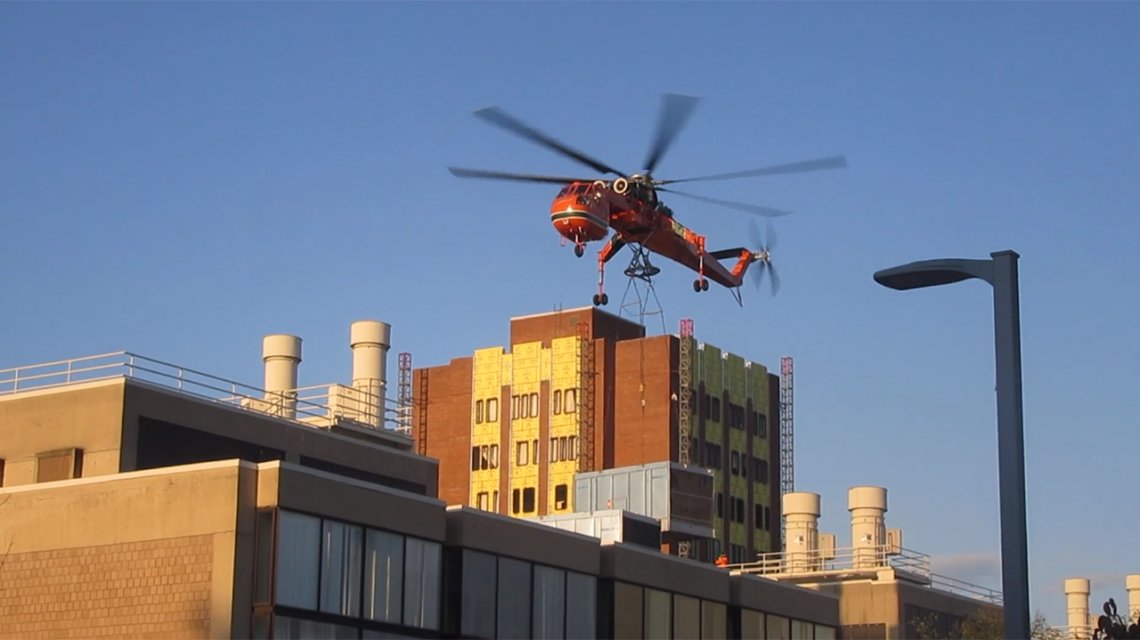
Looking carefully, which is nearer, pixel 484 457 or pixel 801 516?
pixel 801 516

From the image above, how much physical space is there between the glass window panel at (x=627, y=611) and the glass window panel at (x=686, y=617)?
174 cm

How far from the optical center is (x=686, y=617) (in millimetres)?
52594

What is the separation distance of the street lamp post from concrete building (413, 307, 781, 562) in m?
110

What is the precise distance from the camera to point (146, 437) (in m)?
46.5

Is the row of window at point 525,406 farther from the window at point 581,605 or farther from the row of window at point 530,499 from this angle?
the window at point 581,605

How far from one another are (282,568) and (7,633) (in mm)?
7613

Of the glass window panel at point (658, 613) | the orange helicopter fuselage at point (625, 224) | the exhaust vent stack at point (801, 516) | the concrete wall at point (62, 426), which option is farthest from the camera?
the exhaust vent stack at point (801, 516)

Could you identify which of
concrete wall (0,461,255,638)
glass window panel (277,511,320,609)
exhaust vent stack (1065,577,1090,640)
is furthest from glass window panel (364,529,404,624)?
exhaust vent stack (1065,577,1090,640)

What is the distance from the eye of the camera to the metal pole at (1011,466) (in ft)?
58.3

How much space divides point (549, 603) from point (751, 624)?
1050cm

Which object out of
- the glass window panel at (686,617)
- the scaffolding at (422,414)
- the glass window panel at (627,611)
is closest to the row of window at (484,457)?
the scaffolding at (422,414)

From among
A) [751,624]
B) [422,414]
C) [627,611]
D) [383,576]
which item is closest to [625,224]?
[751,624]

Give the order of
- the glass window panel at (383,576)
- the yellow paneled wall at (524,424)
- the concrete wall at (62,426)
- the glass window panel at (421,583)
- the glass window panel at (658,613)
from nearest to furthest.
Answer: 1. the glass window panel at (383,576)
2. the glass window panel at (421,583)
3. the concrete wall at (62,426)
4. the glass window panel at (658,613)
5. the yellow paneled wall at (524,424)

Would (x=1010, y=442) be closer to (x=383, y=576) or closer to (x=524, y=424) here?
(x=383, y=576)
